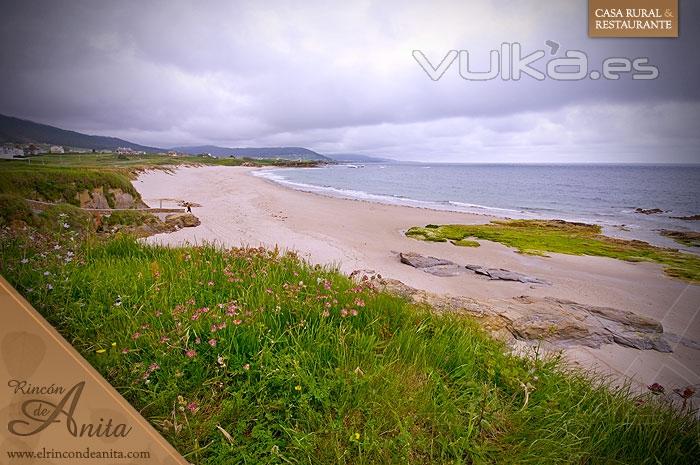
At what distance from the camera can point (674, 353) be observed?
4.78m

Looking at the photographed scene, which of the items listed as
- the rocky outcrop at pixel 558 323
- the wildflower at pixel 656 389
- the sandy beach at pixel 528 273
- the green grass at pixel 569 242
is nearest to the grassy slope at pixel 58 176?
the sandy beach at pixel 528 273

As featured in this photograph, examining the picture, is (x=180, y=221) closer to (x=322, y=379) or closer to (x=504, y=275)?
(x=322, y=379)

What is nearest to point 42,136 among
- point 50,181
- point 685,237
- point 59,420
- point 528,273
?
point 50,181

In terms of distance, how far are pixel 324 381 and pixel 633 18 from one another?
170 inches

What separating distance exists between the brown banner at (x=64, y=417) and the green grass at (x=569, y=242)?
32.2ft

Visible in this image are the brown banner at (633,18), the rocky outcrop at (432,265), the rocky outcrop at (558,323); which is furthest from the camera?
the rocky outcrop at (432,265)

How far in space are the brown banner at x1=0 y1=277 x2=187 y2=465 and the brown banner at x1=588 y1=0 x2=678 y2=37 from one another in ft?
16.6

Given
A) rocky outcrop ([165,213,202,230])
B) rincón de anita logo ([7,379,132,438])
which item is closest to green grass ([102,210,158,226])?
rocky outcrop ([165,213,202,230])

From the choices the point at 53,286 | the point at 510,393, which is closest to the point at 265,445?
the point at 510,393

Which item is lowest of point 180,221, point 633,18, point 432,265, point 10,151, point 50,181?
point 432,265

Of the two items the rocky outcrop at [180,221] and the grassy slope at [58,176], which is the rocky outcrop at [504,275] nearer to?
the rocky outcrop at [180,221]

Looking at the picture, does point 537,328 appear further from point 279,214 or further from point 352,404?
point 279,214

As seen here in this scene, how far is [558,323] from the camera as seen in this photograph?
486 cm

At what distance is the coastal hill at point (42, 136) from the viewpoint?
347 centimetres
